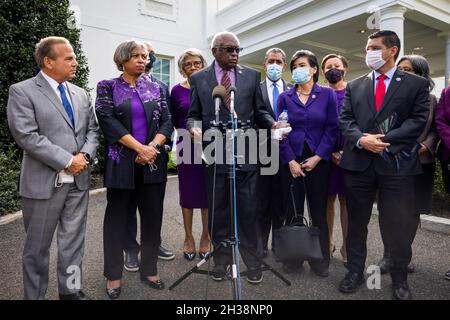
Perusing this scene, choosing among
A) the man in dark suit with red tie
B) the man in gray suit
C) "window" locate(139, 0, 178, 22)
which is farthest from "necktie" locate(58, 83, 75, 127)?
"window" locate(139, 0, 178, 22)

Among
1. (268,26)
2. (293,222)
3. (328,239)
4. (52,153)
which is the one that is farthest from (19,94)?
(268,26)

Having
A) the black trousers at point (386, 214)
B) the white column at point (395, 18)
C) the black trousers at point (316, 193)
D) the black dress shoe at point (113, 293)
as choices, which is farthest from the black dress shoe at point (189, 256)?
the white column at point (395, 18)

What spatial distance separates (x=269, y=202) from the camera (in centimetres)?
362

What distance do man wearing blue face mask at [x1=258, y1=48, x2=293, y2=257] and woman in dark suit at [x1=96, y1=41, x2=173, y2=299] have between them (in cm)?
112

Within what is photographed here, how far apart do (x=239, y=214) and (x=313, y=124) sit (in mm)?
1152

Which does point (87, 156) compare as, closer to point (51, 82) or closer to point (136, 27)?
point (51, 82)

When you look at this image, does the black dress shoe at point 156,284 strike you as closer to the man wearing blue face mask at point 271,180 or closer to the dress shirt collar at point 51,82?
the man wearing blue face mask at point 271,180

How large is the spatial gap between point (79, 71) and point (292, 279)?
21.4 ft

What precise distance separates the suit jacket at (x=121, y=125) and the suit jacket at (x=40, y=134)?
0.21 metres

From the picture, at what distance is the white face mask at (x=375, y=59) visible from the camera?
9.48 feet

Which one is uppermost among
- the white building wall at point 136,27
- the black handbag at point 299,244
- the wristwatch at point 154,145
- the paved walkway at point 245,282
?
the white building wall at point 136,27

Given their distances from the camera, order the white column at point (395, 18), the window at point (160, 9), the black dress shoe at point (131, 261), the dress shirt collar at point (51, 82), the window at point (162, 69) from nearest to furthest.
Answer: the dress shirt collar at point (51, 82)
the black dress shoe at point (131, 261)
the white column at point (395, 18)
the window at point (160, 9)
the window at point (162, 69)

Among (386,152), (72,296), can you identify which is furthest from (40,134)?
(386,152)

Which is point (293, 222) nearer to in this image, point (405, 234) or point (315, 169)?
point (315, 169)
